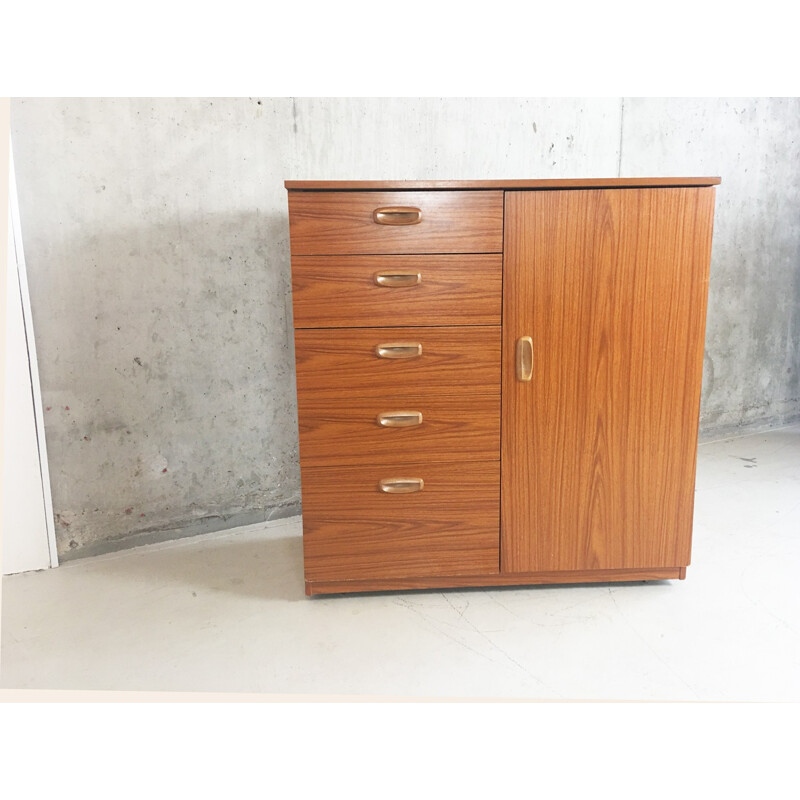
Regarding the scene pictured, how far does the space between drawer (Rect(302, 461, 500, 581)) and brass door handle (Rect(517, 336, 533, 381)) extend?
0.81 feet

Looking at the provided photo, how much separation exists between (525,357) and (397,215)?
18.4 inches

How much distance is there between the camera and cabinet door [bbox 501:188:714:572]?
1.49m

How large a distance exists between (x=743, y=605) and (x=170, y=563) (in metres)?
1.59

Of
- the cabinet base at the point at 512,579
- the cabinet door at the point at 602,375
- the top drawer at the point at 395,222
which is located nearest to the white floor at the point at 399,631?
the cabinet base at the point at 512,579

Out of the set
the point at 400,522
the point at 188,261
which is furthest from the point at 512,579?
the point at 188,261

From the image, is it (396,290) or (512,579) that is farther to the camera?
(512,579)

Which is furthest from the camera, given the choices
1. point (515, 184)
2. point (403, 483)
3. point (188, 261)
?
point (188, 261)

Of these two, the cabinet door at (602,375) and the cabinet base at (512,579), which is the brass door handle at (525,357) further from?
the cabinet base at (512,579)

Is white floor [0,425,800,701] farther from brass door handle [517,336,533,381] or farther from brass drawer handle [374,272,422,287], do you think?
brass drawer handle [374,272,422,287]

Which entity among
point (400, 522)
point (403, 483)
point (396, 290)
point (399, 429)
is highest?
point (396, 290)

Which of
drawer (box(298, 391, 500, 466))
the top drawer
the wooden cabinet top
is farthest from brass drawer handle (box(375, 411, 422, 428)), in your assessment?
the wooden cabinet top

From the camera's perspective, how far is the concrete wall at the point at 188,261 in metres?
1.79

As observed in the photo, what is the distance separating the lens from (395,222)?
1463 millimetres

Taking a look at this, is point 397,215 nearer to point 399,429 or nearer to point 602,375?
point 399,429
